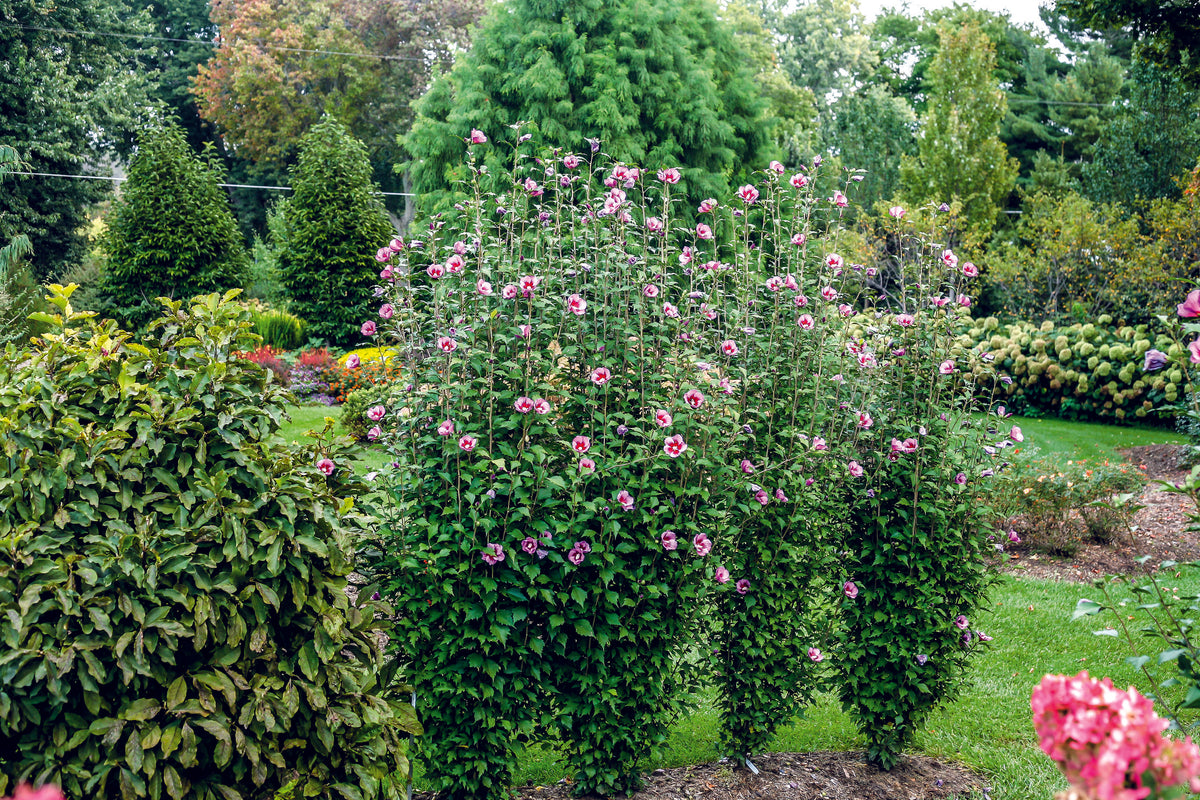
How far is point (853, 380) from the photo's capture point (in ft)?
11.2

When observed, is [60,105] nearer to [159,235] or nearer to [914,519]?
[159,235]

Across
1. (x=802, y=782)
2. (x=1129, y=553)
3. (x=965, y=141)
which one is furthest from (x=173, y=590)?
(x=965, y=141)

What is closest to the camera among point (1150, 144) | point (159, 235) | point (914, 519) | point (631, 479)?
point (631, 479)

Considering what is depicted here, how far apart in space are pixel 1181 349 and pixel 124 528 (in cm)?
287

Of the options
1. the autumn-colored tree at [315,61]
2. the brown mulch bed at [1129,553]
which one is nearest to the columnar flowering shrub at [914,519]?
the brown mulch bed at [1129,553]

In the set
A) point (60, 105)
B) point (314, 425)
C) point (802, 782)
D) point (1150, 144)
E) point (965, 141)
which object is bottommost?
point (314, 425)

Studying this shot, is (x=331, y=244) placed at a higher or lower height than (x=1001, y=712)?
higher

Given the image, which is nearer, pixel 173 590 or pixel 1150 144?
pixel 173 590

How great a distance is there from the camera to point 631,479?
289cm

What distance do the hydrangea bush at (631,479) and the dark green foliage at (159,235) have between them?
41.7 ft

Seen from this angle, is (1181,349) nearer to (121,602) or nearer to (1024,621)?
(121,602)

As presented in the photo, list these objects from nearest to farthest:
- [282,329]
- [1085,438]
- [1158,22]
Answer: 1. [1158,22]
2. [1085,438]
3. [282,329]

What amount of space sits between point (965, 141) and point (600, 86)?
9599 mm

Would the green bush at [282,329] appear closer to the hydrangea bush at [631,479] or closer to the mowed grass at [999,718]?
the mowed grass at [999,718]
